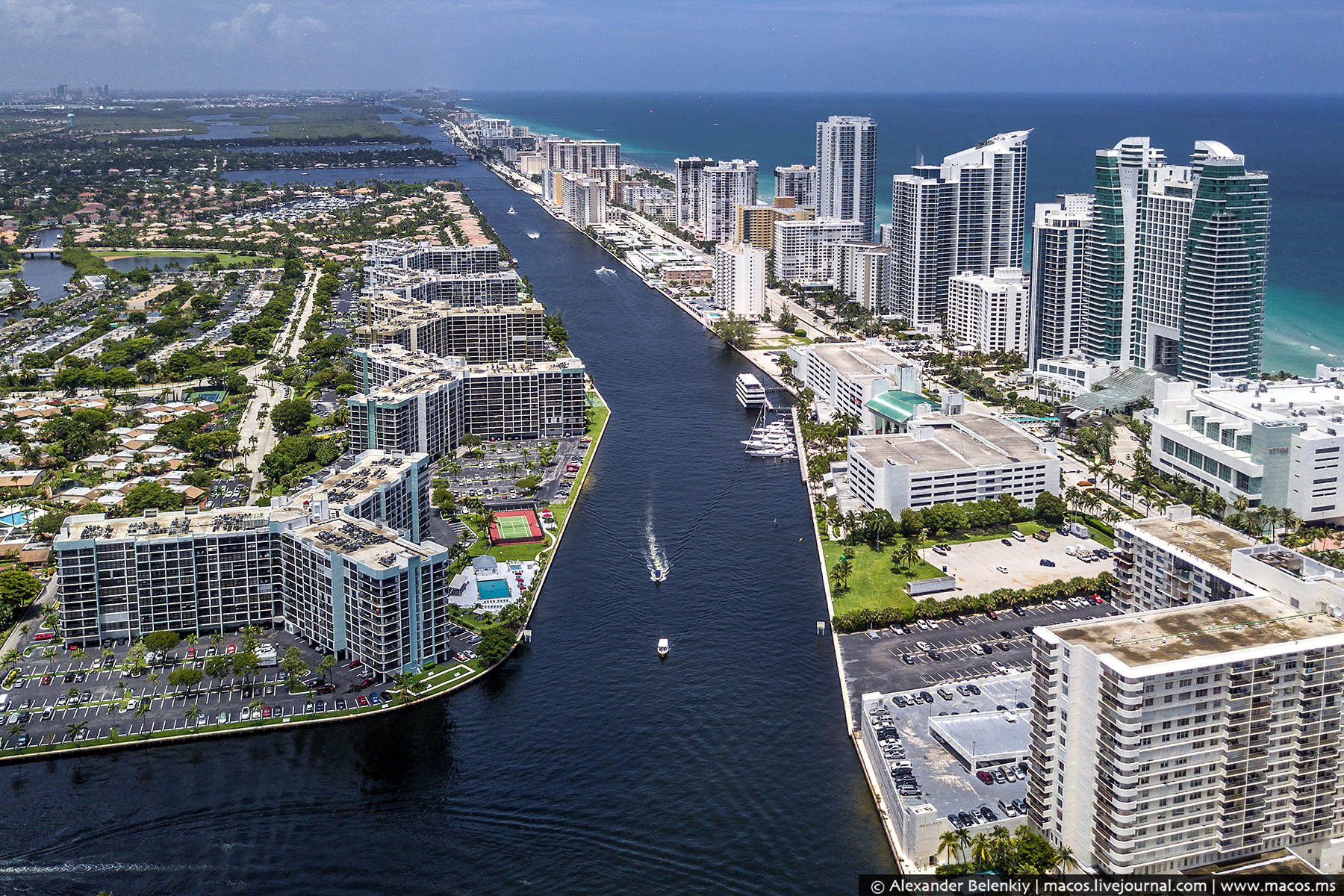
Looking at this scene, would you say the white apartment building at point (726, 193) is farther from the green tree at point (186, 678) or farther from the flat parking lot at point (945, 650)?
the green tree at point (186, 678)

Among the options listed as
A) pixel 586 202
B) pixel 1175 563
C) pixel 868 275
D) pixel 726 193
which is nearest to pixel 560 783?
pixel 1175 563

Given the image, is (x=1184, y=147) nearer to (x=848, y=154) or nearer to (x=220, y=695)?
(x=848, y=154)

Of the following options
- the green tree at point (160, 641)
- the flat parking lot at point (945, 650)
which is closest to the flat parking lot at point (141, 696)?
the green tree at point (160, 641)

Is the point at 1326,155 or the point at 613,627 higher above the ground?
the point at 1326,155

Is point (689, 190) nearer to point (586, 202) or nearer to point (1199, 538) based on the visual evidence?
point (586, 202)

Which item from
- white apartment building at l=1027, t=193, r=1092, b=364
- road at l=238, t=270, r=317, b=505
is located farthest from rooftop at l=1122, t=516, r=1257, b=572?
white apartment building at l=1027, t=193, r=1092, b=364

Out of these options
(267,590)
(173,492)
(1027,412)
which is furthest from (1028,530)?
(173,492)

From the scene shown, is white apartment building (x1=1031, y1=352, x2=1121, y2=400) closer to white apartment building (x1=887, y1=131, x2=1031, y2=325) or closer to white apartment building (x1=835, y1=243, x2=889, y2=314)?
white apartment building (x1=887, y1=131, x2=1031, y2=325)
